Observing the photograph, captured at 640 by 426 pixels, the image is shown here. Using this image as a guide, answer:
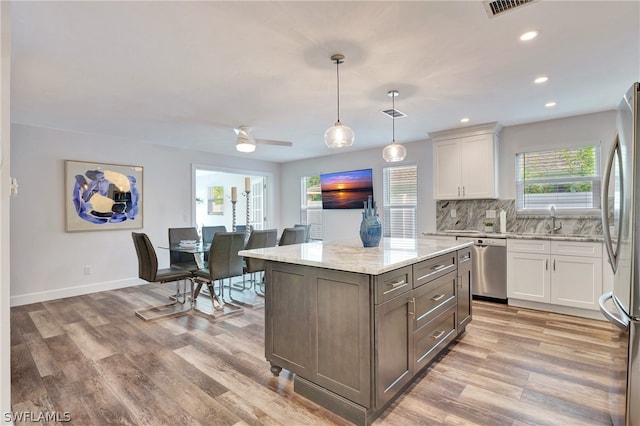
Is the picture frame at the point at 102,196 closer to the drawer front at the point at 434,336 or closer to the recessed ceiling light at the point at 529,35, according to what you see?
the drawer front at the point at 434,336

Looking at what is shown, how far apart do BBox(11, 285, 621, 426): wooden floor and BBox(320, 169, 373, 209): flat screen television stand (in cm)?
320

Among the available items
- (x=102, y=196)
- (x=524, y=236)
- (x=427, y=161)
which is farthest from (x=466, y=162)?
(x=102, y=196)

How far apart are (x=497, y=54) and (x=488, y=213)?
2.83 metres

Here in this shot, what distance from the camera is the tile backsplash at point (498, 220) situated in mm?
3999

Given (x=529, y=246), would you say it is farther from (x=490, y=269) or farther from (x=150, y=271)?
(x=150, y=271)

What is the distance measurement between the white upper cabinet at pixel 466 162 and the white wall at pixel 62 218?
452 centimetres

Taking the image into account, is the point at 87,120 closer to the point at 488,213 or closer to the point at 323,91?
the point at 323,91

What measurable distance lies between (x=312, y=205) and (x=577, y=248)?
4.71 meters

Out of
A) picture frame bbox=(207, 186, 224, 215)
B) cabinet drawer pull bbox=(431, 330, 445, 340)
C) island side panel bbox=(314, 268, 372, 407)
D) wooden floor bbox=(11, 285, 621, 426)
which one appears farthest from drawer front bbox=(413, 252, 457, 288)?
picture frame bbox=(207, 186, 224, 215)

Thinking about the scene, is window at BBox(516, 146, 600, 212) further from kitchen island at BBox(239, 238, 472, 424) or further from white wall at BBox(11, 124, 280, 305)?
white wall at BBox(11, 124, 280, 305)

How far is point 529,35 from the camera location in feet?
6.97

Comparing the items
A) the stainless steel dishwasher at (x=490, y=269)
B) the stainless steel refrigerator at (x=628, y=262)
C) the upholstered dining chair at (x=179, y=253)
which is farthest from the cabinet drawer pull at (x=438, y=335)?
the upholstered dining chair at (x=179, y=253)

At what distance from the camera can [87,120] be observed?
13.2ft

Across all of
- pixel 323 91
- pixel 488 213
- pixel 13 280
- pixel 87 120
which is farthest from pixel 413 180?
pixel 13 280
